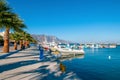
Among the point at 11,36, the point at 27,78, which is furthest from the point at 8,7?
the point at 11,36

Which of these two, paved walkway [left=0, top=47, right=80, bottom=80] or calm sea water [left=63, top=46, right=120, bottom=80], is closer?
paved walkway [left=0, top=47, right=80, bottom=80]

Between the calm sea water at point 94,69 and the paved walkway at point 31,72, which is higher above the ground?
the paved walkway at point 31,72

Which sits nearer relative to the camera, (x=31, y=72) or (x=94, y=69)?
(x=31, y=72)

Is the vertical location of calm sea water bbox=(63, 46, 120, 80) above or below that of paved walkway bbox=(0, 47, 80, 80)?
below

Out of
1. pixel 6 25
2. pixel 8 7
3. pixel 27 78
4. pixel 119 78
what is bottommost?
pixel 119 78

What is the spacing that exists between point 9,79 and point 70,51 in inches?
2403

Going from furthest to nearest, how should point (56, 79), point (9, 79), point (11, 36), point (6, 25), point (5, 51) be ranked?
point (11, 36)
point (5, 51)
point (6, 25)
point (56, 79)
point (9, 79)

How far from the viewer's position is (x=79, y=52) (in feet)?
246

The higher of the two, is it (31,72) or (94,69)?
(31,72)

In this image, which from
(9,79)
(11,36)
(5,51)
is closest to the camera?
(9,79)

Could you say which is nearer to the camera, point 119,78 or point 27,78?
point 27,78

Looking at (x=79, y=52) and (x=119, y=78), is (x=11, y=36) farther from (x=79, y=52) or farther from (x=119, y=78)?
(x=119, y=78)

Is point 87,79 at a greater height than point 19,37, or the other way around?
point 19,37

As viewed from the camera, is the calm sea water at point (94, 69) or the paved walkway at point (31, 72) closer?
the paved walkway at point (31, 72)
